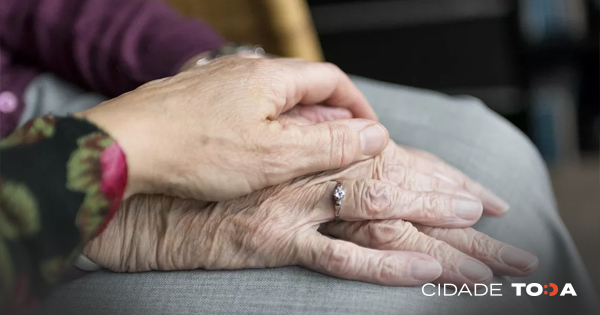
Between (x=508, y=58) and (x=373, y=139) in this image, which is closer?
(x=373, y=139)

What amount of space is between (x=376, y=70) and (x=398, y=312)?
4.64ft

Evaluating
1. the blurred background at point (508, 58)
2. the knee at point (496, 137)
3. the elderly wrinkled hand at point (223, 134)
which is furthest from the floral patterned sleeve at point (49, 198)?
the blurred background at point (508, 58)

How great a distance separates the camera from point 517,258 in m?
→ 0.63

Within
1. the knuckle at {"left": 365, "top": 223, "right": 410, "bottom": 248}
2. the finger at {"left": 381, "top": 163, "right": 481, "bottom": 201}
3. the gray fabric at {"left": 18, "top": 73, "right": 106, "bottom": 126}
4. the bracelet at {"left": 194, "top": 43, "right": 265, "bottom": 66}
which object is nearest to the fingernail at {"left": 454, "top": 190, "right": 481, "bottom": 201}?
the finger at {"left": 381, "top": 163, "right": 481, "bottom": 201}

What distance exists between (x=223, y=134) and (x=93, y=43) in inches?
15.9

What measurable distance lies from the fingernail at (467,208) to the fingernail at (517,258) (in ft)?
0.17

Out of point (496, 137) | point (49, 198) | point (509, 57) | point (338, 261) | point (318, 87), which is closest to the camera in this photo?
point (49, 198)

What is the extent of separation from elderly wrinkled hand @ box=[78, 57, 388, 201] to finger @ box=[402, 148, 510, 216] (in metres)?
0.09

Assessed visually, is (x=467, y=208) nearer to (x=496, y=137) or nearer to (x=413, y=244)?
(x=413, y=244)

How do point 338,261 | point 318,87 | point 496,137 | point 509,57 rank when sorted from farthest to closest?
point 509,57 < point 496,137 < point 318,87 < point 338,261

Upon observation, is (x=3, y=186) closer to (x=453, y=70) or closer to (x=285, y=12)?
(x=285, y=12)

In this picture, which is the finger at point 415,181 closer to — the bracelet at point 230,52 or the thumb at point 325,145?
the thumb at point 325,145

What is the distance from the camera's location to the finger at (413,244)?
23.6 inches

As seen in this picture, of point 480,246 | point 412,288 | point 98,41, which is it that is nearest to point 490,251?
point 480,246
